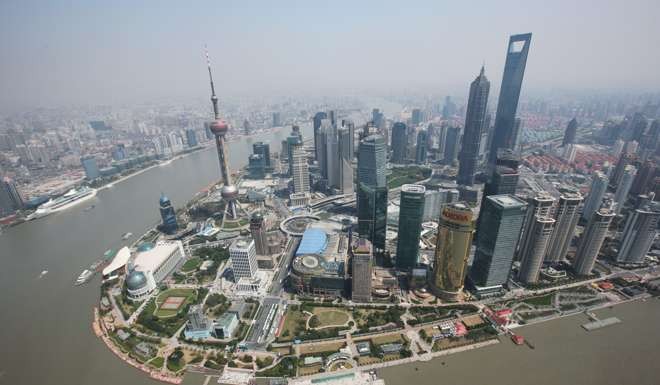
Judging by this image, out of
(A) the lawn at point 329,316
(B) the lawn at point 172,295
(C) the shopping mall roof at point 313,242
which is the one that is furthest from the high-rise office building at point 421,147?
(B) the lawn at point 172,295

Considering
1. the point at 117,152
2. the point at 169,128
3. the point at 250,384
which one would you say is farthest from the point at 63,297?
the point at 169,128

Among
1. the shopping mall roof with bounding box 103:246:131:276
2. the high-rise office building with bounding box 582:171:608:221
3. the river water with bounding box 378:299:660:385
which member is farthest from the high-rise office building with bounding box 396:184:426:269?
the shopping mall roof with bounding box 103:246:131:276

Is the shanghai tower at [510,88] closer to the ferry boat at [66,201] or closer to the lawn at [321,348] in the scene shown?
the lawn at [321,348]

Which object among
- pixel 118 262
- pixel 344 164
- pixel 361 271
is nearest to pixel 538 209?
pixel 361 271

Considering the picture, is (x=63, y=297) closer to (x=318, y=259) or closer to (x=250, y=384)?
(x=250, y=384)

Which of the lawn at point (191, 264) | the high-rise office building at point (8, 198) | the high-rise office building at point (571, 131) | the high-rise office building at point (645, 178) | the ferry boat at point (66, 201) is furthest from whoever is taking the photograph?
the high-rise office building at point (571, 131)

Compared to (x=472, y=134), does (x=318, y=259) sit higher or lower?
lower
